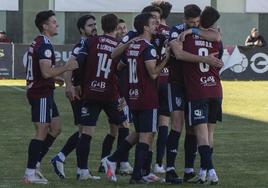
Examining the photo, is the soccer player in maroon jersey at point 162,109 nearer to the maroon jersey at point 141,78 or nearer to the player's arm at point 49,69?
the maroon jersey at point 141,78

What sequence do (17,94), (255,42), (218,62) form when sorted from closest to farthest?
1. (218,62)
2. (17,94)
3. (255,42)

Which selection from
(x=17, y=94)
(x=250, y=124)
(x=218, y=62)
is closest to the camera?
(x=218, y=62)

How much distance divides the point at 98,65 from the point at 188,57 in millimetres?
1190

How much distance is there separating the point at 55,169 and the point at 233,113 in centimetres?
974

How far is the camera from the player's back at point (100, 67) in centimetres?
979

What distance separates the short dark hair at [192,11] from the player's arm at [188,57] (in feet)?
1.32

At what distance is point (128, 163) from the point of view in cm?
1098

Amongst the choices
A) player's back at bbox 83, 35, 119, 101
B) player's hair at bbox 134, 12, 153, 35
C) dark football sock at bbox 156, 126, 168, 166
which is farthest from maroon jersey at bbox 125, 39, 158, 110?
dark football sock at bbox 156, 126, 168, 166

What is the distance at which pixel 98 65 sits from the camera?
9812mm

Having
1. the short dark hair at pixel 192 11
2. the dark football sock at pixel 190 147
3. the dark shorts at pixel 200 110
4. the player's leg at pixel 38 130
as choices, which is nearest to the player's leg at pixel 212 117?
the dark shorts at pixel 200 110

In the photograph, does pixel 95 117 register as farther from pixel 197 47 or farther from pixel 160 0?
pixel 160 0

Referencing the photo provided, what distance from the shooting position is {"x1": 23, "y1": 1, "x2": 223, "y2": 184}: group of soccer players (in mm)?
9383

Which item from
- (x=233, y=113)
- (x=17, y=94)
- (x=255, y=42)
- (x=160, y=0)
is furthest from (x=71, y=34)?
(x=160, y=0)

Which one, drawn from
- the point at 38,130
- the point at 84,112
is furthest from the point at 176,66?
the point at 38,130
